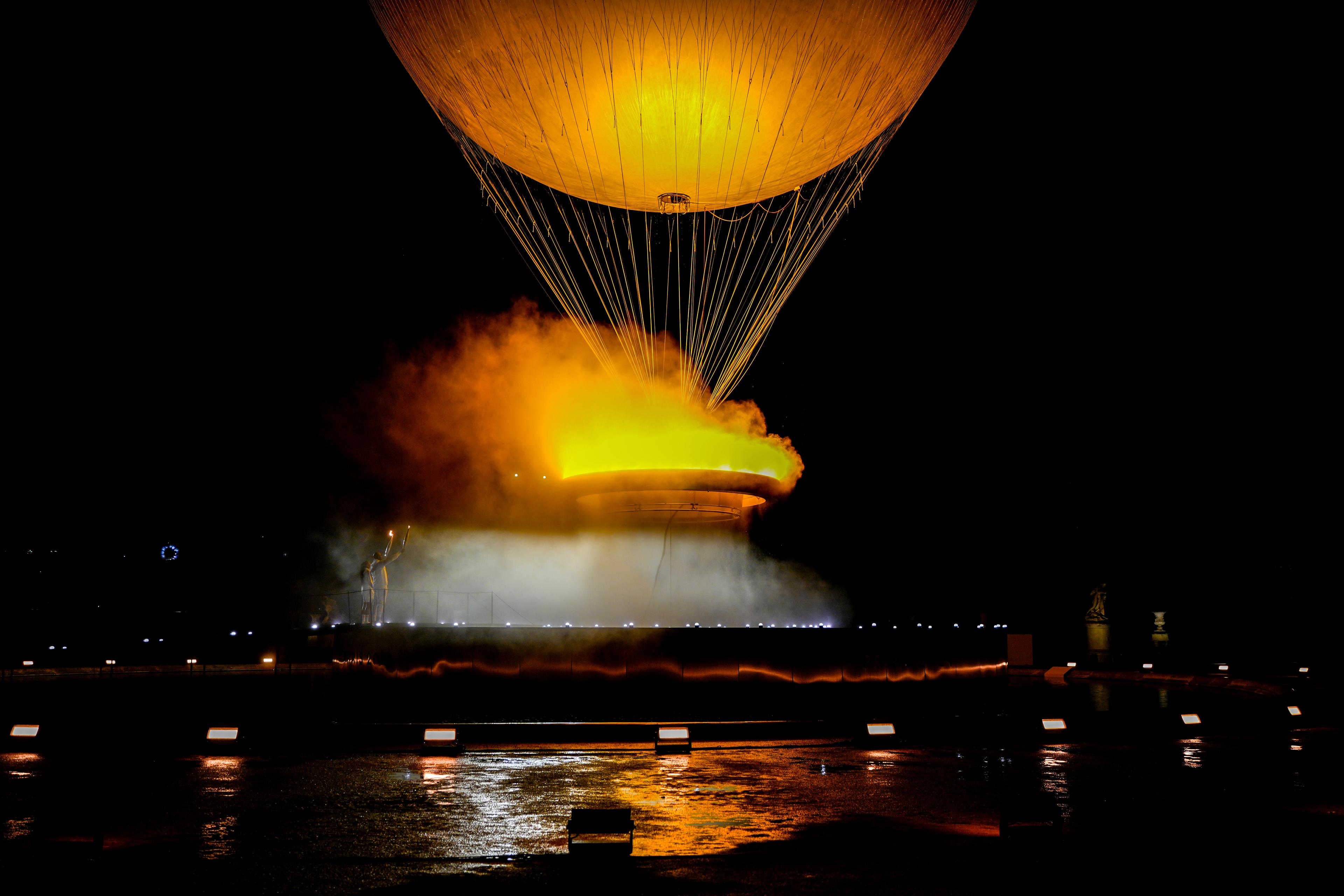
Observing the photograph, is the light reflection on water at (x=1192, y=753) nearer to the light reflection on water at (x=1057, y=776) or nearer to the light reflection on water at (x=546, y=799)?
the light reflection on water at (x=1057, y=776)

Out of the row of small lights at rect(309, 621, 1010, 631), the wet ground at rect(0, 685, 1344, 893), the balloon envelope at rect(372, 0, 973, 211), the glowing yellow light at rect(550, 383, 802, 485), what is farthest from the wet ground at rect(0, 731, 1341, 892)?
the balloon envelope at rect(372, 0, 973, 211)

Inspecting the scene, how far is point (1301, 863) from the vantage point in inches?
283

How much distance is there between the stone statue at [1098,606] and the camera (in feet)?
118

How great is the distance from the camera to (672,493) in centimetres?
1667

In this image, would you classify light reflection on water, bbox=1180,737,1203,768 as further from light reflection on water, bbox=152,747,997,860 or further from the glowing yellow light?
the glowing yellow light

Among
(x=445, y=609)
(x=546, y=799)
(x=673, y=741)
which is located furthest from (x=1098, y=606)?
(x=546, y=799)

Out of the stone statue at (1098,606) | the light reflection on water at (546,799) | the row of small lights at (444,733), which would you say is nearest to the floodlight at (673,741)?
the row of small lights at (444,733)

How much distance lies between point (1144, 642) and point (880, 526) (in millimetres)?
13005

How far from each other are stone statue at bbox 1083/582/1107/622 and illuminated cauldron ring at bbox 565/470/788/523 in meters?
23.6

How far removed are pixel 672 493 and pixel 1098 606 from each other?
2629 cm

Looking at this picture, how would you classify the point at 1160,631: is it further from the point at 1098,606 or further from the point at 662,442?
the point at 662,442

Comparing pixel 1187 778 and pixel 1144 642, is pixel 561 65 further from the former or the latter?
pixel 1144 642

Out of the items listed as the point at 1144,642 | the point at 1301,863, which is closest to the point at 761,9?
the point at 1301,863

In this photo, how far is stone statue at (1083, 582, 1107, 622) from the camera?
36.0 metres
